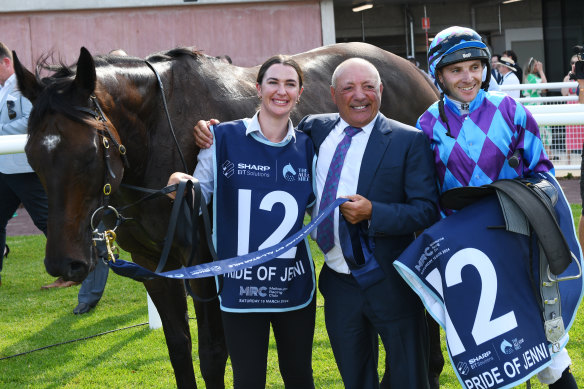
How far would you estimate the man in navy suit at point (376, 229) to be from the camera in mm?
2453

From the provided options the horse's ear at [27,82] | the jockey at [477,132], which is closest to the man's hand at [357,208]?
the jockey at [477,132]

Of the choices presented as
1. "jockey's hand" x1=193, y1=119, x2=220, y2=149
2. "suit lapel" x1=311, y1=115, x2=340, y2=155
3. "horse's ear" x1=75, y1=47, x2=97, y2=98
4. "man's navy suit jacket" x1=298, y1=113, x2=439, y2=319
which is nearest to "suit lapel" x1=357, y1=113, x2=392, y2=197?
"man's navy suit jacket" x1=298, y1=113, x2=439, y2=319

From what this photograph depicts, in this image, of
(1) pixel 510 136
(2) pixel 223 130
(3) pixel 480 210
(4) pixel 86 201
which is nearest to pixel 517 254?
(3) pixel 480 210

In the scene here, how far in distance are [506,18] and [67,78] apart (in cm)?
1740

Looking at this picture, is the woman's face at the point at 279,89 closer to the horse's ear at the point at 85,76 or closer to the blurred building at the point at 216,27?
the horse's ear at the point at 85,76

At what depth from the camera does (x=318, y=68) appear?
169 inches

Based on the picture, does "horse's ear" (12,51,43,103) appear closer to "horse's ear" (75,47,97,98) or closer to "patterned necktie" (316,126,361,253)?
"horse's ear" (75,47,97,98)

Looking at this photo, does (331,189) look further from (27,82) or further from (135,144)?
(27,82)

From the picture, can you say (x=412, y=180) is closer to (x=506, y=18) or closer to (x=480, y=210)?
(x=480, y=210)

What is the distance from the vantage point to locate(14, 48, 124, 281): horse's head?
242 cm

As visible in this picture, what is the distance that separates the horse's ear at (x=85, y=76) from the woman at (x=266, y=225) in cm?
47

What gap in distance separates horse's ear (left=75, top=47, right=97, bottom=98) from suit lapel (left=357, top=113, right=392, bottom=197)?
106 cm

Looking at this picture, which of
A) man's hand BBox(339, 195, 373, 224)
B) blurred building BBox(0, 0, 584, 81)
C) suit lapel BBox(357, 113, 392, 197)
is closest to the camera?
man's hand BBox(339, 195, 373, 224)

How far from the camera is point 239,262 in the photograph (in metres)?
2.45
